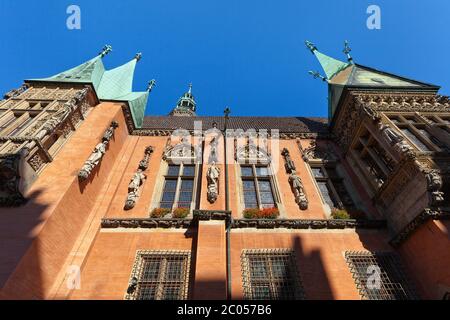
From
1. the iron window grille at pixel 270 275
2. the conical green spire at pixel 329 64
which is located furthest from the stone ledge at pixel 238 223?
the conical green spire at pixel 329 64

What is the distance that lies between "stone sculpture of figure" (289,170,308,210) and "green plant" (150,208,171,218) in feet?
17.9

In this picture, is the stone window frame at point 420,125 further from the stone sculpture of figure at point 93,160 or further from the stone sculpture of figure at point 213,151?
the stone sculpture of figure at point 93,160

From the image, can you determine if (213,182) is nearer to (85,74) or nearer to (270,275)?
(270,275)

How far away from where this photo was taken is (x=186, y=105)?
4944 cm

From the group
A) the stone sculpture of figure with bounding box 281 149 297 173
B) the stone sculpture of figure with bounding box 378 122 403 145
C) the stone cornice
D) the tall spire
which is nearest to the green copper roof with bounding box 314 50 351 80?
the stone sculpture of figure with bounding box 281 149 297 173

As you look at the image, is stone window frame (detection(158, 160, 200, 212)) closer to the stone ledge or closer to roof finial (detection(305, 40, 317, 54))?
the stone ledge

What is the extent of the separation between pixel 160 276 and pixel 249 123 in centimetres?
1281

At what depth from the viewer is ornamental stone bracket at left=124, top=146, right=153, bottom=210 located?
11.4m

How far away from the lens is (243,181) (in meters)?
13.7

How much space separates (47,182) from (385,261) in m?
12.2

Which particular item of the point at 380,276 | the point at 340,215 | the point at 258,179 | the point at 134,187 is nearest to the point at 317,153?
the point at 258,179

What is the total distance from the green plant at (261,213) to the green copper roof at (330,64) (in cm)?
1409

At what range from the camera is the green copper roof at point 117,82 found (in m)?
17.1

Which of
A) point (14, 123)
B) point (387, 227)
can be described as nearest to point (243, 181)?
point (387, 227)
